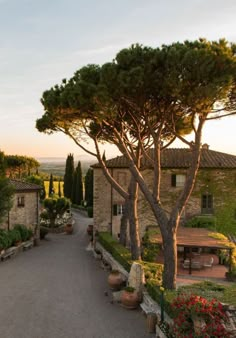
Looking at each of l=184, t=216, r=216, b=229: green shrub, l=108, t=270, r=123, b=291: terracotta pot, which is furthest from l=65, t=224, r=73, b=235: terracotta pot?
l=108, t=270, r=123, b=291: terracotta pot

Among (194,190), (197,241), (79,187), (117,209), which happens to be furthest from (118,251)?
(79,187)

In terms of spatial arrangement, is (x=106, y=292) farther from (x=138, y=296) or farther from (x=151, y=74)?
(x=151, y=74)

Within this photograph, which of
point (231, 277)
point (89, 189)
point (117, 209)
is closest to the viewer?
point (231, 277)

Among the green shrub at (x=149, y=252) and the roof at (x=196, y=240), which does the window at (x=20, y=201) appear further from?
the roof at (x=196, y=240)

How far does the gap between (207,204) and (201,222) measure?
1934 millimetres

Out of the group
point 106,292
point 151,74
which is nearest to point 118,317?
point 106,292

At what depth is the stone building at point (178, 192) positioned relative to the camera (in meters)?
28.6

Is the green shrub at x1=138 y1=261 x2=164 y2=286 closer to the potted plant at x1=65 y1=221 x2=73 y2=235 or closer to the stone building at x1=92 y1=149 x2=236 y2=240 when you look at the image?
the stone building at x1=92 y1=149 x2=236 y2=240

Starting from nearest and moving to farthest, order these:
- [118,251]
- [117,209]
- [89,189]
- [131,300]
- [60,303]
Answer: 1. [131,300]
2. [60,303]
3. [118,251]
4. [117,209]
5. [89,189]

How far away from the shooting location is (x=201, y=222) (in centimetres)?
Result: 2766

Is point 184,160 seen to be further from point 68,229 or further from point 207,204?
point 68,229

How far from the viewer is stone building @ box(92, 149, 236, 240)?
93.9 feet

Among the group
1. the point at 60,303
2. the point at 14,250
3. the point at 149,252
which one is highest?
the point at 149,252

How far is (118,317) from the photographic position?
531 inches
